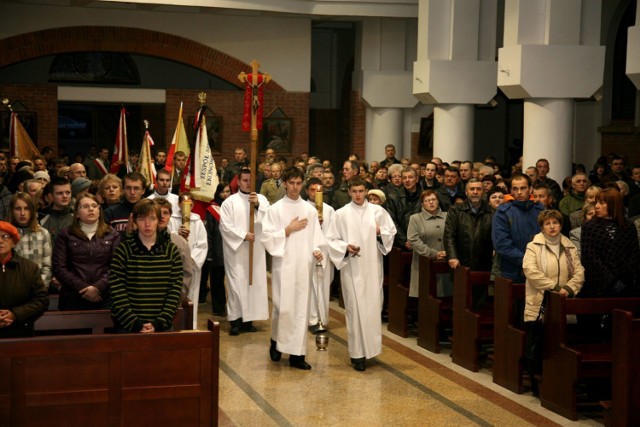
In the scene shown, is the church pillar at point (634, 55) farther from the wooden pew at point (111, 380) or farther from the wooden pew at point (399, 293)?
the wooden pew at point (111, 380)

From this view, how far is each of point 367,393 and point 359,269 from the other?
1.40 metres

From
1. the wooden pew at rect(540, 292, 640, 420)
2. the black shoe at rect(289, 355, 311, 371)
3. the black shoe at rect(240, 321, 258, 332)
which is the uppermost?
the wooden pew at rect(540, 292, 640, 420)

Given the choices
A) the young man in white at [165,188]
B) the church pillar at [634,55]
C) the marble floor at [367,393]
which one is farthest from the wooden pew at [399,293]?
the church pillar at [634,55]

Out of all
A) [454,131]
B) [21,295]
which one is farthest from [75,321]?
[454,131]

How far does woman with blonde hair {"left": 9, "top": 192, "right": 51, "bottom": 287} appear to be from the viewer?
327 inches

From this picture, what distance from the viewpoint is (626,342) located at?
7629 millimetres

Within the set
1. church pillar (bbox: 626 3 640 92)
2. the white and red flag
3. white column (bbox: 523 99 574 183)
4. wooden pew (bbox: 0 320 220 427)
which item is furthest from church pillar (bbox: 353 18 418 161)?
wooden pew (bbox: 0 320 220 427)

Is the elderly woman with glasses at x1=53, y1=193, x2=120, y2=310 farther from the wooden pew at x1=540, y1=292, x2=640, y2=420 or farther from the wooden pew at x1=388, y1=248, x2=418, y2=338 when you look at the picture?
the wooden pew at x1=388, y1=248, x2=418, y2=338

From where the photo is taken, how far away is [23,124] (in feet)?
73.0

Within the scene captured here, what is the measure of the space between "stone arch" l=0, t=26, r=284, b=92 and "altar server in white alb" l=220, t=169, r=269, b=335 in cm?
1177

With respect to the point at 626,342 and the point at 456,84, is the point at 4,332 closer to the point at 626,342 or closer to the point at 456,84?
the point at 626,342

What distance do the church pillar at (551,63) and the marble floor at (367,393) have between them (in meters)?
5.23

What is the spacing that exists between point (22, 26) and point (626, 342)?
675 inches

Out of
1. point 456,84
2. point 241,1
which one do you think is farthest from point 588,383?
point 241,1
